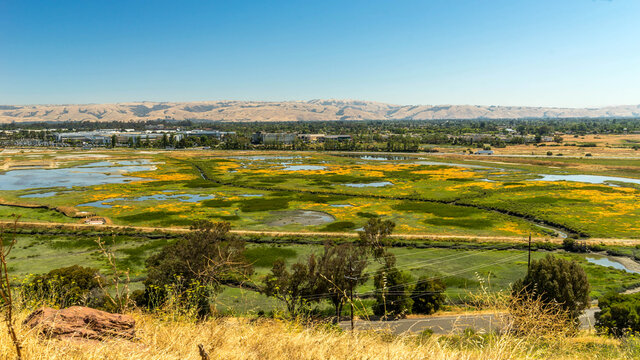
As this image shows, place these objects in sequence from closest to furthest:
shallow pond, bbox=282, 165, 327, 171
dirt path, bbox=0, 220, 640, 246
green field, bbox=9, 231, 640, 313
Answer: green field, bbox=9, 231, 640, 313
dirt path, bbox=0, 220, 640, 246
shallow pond, bbox=282, 165, 327, 171

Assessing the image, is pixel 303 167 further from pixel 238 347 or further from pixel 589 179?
pixel 238 347

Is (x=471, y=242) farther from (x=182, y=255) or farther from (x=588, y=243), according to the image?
(x=182, y=255)

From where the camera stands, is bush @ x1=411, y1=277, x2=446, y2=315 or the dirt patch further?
the dirt patch

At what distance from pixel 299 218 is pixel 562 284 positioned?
93.1ft

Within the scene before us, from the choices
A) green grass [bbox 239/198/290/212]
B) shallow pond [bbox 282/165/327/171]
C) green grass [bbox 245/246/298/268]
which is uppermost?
shallow pond [bbox 282/165/327/171]

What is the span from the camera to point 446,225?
4081 centimetres

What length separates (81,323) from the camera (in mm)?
5629

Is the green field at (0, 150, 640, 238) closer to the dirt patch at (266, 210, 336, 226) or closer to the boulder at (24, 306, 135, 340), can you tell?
the dirt patch at (266, 210, 336, 226)

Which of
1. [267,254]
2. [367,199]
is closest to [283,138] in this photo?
[367,199]

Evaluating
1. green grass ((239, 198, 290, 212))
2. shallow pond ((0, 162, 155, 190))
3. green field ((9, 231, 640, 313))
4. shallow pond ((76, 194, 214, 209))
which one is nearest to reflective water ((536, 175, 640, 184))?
green field ((9, 231, 640, 313))

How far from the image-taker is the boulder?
201 inches

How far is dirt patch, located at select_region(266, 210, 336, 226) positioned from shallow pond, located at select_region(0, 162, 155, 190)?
3875cm

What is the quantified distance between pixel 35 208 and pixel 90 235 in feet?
55.8

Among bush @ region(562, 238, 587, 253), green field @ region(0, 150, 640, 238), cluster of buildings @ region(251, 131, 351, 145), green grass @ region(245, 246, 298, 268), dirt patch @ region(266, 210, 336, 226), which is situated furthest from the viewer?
cluster of buildings @ region(251, 131, 351, 145)
